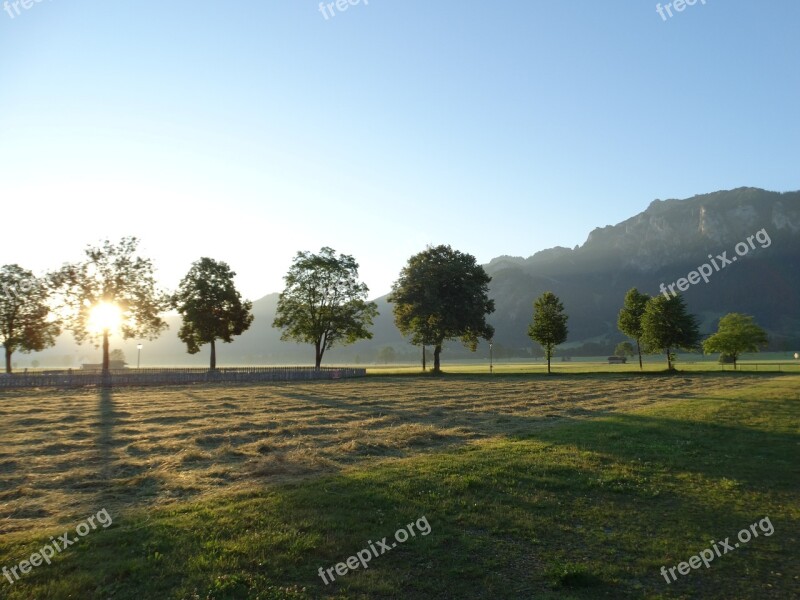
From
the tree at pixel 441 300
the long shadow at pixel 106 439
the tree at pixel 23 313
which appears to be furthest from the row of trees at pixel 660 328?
the tree at pixel 23 313

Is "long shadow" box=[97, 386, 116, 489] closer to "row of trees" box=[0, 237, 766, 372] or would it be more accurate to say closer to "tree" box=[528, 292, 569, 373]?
"row of trees" box=[0, 237, 766, 372]

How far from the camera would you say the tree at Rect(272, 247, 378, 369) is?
82.6 metres

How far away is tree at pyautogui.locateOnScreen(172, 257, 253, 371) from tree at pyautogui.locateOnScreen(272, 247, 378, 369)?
24.4 ft

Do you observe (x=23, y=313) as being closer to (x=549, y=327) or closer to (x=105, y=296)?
(x=105, y=296)

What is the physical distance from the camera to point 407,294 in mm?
81062

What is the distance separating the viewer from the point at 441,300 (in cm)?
7956

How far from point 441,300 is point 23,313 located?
66.6 metres

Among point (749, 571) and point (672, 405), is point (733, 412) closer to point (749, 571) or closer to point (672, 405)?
point (672, 405)

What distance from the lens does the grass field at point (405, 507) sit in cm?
775

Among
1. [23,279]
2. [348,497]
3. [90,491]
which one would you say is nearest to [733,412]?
[348,497]

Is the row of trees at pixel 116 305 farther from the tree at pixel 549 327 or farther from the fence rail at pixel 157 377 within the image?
the tree at pixel 549 327

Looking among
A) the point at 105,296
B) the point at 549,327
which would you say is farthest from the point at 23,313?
the point at 549,327

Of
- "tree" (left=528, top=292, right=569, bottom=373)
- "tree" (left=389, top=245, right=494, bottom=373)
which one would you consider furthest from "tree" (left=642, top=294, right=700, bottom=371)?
"tree" (left=389, top=245, right=494, bottom=373)

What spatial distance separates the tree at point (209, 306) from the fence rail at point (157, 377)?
30.1 feet
